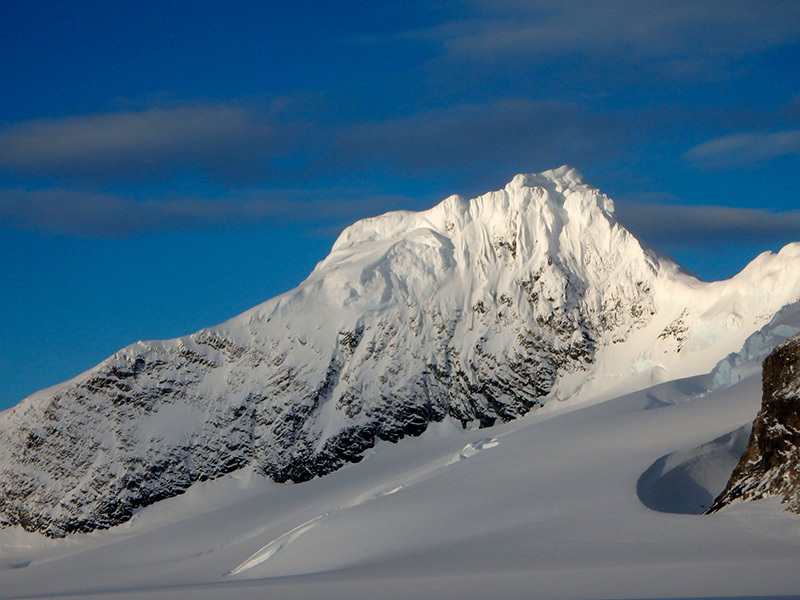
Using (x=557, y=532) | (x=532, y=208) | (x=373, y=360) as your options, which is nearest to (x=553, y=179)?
(x=532, y=208)

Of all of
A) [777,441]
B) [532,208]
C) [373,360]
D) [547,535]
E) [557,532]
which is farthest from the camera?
[373,360]

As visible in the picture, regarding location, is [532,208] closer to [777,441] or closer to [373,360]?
[373,360]

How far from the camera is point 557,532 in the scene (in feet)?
105

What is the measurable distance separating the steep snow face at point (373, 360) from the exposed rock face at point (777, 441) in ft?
242

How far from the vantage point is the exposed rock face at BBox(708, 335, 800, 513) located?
27.9 metres

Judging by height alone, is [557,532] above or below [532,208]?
below

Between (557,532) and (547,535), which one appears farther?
(557,532)

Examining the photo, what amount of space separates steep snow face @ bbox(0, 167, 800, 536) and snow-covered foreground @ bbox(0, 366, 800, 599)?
138 ft

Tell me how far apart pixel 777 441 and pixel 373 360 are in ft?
295

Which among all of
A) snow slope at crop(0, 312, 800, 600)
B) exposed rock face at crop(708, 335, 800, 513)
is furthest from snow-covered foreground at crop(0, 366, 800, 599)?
exposed rock face at crop(708, 335, 800, 513)

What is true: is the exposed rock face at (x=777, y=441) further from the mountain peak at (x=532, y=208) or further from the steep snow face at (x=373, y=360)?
the mountain peak at (x=532, y=208)

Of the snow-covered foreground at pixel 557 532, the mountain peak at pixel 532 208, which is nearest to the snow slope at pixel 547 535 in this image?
the snow-covered foreground at pixel 557 532

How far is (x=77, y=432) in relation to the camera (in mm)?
124875

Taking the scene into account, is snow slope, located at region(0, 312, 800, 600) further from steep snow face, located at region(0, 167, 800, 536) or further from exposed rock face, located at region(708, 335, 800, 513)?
steep snow face, located at region(0, 167, 800, 536)
